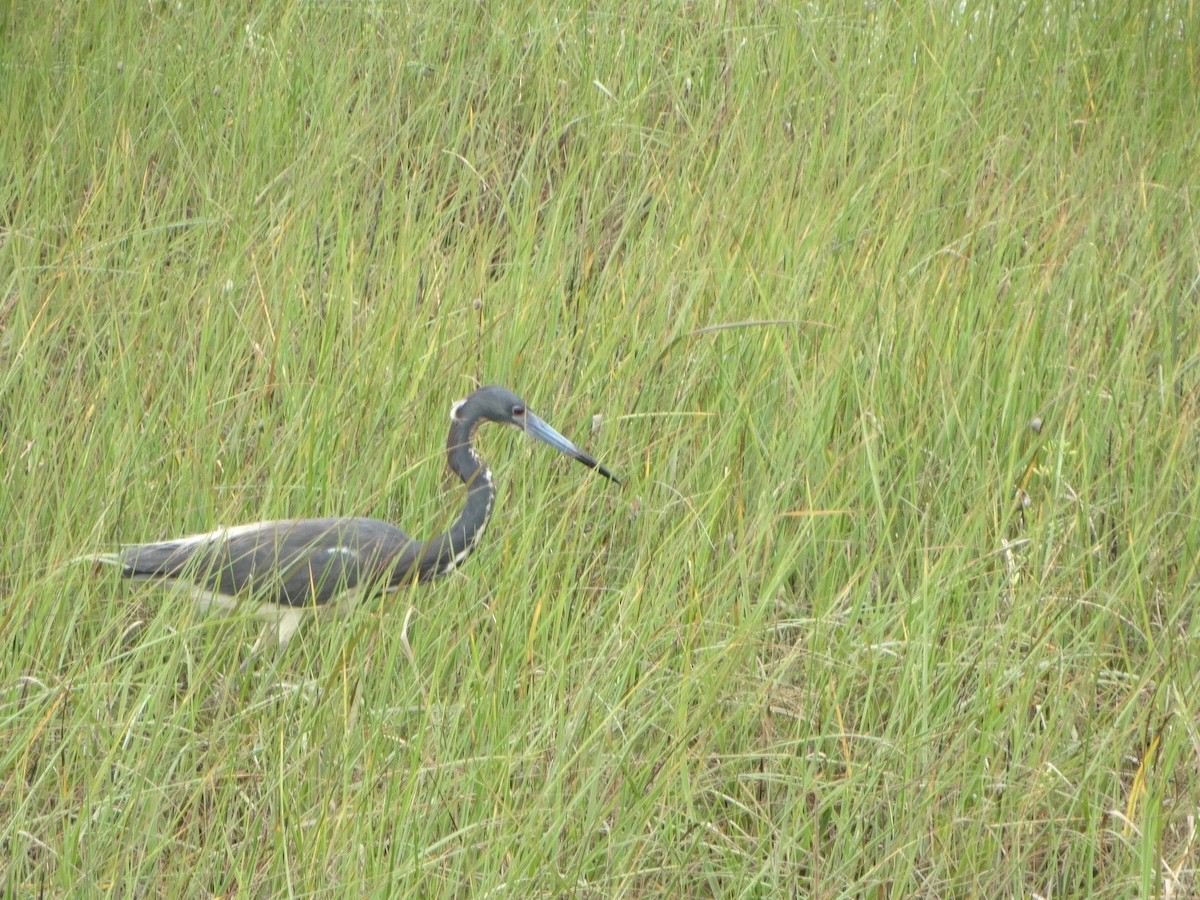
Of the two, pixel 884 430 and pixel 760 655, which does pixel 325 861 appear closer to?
pixel 760 655

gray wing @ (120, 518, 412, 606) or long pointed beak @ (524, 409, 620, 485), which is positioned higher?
long pointed beak @ (524, 409, 620, 485)

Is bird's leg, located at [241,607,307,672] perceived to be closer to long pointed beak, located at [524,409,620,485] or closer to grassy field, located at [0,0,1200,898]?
grassy field, located at [0,0,1200,898]

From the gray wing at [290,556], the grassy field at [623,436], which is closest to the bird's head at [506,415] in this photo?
the grassy field at [623,436]

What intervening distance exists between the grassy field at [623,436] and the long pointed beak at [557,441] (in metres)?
0.08

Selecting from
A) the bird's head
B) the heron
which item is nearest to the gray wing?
the heron

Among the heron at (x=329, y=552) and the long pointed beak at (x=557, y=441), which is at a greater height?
the long pointed beak at (x=557, y=441)

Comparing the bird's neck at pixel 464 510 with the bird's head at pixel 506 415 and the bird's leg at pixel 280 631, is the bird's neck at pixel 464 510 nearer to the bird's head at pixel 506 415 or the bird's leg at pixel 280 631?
the bird's head at pixel 506 415

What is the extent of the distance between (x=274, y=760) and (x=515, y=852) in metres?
0.37

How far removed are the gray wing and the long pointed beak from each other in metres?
0.33

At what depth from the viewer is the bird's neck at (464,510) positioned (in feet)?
9.13

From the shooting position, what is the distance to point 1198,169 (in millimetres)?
3775

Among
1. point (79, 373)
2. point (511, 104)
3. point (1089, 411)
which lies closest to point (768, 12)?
point (511, 104)

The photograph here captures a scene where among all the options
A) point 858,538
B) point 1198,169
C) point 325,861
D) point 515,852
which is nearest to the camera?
point 325,861

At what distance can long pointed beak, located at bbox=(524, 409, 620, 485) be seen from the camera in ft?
9.39
